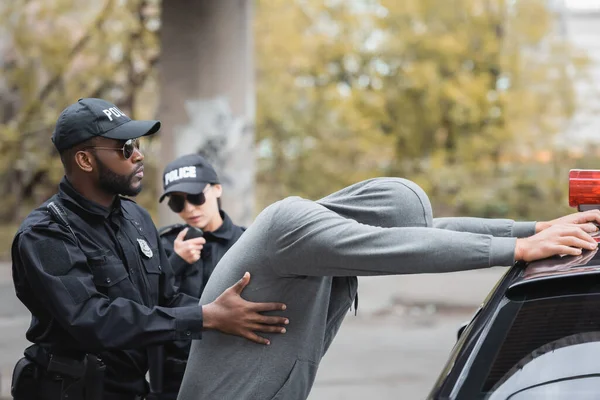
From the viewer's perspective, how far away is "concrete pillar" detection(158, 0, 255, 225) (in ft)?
25.4

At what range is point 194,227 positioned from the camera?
13.0 ft

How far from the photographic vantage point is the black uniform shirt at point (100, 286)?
261 cm

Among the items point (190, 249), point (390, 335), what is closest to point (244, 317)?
point (190, 249)

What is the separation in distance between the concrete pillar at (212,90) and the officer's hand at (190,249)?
3887 mm

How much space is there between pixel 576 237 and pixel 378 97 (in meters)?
16.9

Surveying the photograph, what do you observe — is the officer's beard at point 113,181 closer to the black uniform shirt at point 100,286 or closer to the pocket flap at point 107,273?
the black uniform shirt at point 100,286

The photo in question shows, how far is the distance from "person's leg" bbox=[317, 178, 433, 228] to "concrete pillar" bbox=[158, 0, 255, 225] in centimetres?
→ 529

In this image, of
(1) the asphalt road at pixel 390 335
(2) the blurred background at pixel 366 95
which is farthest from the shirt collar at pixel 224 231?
(2) the blurred background at pixel 366 95

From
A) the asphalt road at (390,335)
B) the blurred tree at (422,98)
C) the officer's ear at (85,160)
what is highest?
the officer's ear at (85,160)

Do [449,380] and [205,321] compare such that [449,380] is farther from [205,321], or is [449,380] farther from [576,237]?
[205,321]

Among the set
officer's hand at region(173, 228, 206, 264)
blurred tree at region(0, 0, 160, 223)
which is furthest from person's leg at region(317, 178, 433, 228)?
blurred tree at region(0, 0, 160, 223)

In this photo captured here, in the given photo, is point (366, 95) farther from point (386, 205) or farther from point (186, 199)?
point (386, 205)

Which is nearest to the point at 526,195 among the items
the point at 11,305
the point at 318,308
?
the point at 11,305

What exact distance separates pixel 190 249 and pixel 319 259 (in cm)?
149
